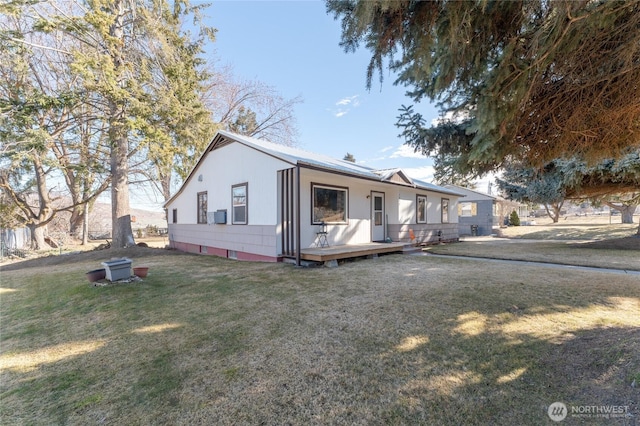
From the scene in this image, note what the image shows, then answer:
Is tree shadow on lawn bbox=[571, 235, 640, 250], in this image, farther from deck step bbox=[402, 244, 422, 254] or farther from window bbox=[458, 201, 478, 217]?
window bbox=[458, 201, 478, 217]

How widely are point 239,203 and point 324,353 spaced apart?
751 cm

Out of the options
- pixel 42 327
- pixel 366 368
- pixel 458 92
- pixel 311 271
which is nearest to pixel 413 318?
pixel 366 368

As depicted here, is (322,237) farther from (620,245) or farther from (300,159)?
(620,245)

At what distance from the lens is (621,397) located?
83.4 inches

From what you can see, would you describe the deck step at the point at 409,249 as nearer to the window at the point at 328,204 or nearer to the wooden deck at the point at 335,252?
the wooden deck at the point at 335,252

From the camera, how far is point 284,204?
26.7 ft

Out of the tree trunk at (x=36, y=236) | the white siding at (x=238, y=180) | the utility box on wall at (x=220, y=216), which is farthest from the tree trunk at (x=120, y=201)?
the tree trunk at (x=36, y=236)

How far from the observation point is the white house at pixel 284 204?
817cm

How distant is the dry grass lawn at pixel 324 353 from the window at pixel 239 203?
4.15 m

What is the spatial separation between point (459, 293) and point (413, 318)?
1.55 metres

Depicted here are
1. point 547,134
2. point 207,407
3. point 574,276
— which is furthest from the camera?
point 574,276

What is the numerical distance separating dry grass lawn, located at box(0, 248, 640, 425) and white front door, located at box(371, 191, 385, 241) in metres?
5.83

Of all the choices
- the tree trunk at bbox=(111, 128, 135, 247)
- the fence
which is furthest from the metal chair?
the fence

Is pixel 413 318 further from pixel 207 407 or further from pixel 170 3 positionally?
pixel 170 3
